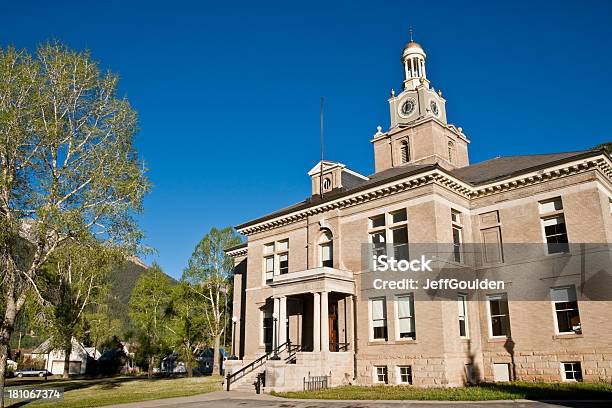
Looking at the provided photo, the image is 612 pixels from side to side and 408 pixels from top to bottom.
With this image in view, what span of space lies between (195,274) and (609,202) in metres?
35.0

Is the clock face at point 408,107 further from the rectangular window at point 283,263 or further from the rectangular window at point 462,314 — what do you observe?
the rectangular window at point 462,314

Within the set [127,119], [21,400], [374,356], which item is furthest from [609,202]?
[21,400]

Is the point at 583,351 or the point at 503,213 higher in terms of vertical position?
the point at 503,213

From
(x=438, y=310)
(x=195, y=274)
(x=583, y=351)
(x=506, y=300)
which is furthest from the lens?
(x=195, y=274)

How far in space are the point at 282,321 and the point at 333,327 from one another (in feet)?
9.68

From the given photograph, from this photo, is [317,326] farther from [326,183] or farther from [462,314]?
[326,183]

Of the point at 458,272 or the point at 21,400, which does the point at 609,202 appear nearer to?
the point at 458,272

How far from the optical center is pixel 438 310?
2264 centimetres

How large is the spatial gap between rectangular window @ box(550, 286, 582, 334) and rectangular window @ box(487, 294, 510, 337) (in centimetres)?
235

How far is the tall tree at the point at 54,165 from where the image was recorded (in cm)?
2028

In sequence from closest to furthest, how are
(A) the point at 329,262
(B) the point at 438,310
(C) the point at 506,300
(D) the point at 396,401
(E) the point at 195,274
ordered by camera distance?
(D) the point at 396,401 → (B) the point at 438,310 → (C) the point at 506,300 → (A) the point at 329,262 → (E) the point at 195,274

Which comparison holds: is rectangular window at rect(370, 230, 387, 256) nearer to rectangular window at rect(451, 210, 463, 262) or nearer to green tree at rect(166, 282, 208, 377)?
rectangular window at rect(451, 210, 463, 262)

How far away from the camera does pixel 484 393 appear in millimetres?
18281

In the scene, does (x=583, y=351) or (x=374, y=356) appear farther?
(x=374, y=356)
